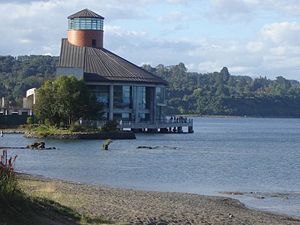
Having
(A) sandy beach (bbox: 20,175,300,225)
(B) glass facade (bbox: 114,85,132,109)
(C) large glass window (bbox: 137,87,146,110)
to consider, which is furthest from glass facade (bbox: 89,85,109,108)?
(A) sandy beach (bbox: 20,175,300,225)

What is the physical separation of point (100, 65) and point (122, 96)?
21.3ft

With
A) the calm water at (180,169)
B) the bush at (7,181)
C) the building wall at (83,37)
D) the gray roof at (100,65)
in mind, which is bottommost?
the calm water at (180,169)

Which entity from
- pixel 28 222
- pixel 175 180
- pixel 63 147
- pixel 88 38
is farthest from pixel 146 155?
pixel 88 38

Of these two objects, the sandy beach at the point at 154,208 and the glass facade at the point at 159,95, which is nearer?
the sandy beach at the point at 154,208

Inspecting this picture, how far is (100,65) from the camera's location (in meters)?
128

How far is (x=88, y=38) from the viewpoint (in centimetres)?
13488

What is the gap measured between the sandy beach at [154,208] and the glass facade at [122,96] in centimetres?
9069

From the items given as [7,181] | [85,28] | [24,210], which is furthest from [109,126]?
[24,210]

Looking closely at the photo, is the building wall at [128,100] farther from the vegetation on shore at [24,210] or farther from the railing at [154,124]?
the vegetation on shore at [24,210]

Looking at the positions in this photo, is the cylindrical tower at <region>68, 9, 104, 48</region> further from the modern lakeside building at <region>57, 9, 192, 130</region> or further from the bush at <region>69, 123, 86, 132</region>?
the bush at <region>69, 123, 86, 132</region>

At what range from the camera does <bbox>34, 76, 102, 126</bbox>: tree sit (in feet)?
339

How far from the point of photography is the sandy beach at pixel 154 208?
25.3 meters

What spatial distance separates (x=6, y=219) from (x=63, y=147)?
59.9 m

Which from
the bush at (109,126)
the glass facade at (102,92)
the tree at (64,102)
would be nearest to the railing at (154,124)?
the bush at (109,126)
